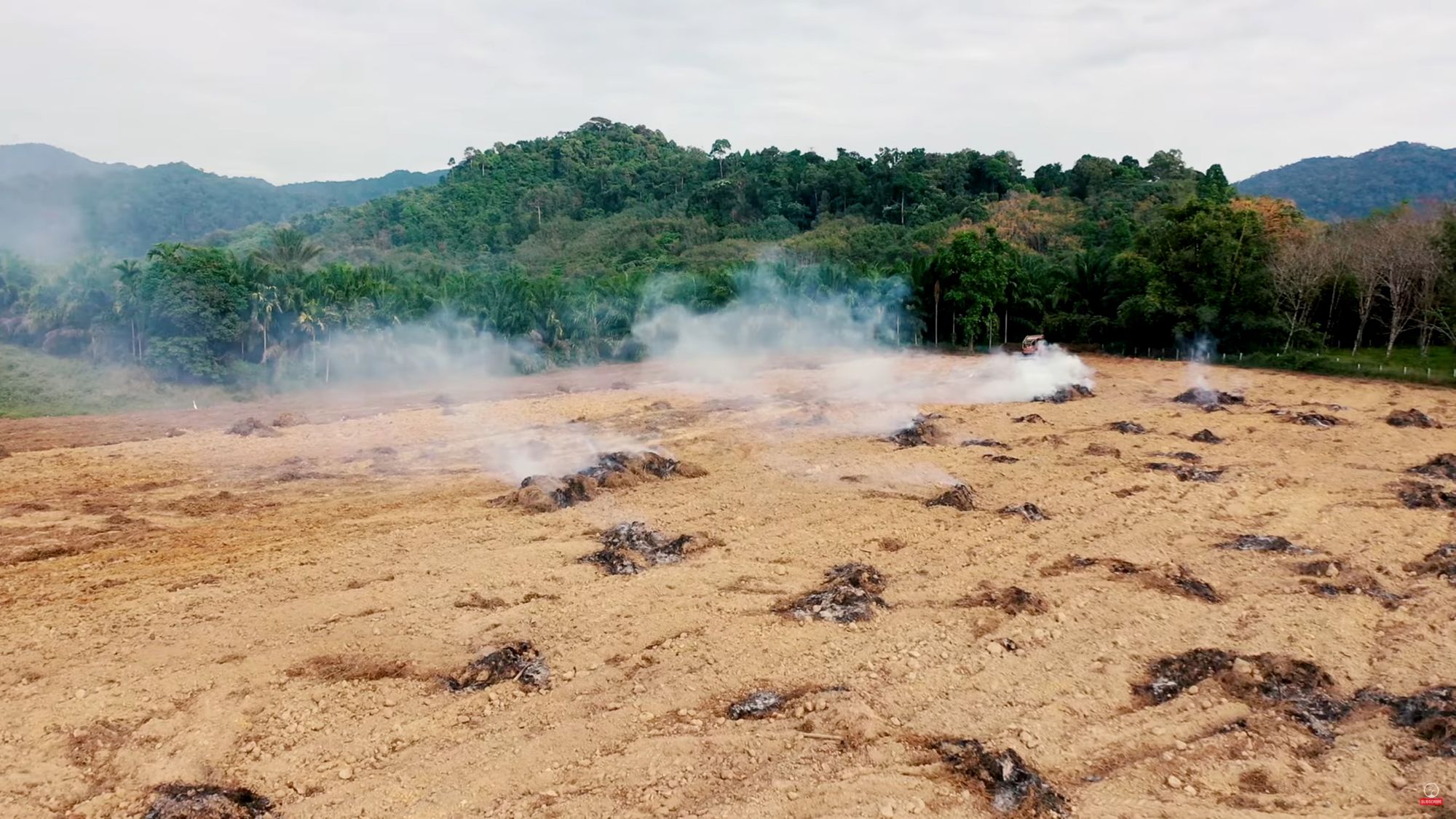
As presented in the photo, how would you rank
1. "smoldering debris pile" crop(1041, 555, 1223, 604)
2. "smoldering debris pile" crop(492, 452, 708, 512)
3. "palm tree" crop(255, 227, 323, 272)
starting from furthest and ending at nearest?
"palm tree" crop(255, 227, 323, 272) → "smoldering debris pile" crop(492, 452, 708, 512) → "smoldering debris pile" crop(1041, 555, 1223, 604)

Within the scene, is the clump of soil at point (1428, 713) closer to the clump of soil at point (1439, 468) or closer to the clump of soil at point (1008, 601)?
the clump of soil at point (1008, 601)

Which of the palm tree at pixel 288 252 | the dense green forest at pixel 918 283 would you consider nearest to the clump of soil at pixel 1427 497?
the dense green forest at pixel 918 283

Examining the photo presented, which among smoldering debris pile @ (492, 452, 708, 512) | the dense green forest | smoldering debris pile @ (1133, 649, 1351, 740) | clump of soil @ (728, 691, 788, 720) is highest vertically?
the dense green forest

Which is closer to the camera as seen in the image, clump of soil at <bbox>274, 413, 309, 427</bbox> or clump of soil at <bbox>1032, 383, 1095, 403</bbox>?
clump of soil at <bbox>274, 413, 309, 427</bbox>

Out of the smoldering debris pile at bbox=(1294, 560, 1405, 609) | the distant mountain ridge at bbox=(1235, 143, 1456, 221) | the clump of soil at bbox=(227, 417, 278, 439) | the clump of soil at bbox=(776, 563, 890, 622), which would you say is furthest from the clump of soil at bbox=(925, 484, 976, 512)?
the distant mountain ridge at bbox=(1235, 143, 1456, 221)

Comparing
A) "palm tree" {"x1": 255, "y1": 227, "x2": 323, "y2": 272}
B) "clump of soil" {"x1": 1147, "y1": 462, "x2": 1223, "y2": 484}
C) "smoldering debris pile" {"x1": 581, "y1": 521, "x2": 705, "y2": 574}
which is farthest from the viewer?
"palm tree" {"x1": 255, "y1": 227, "x2": 323, "y2": 272}

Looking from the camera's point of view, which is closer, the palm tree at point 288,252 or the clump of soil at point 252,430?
the clump of soil at point 252,430

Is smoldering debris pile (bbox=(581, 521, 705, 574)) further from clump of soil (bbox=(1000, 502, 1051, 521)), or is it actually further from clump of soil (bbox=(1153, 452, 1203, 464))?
clump of soil (bbox=(1153, 452, 1203, 464))
